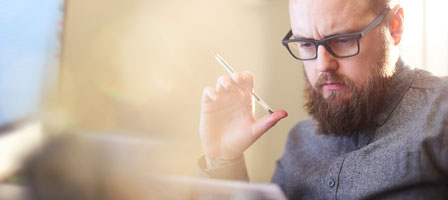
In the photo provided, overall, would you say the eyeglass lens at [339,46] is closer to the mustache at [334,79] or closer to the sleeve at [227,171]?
the mustache at [334,79]

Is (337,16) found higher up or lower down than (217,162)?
higher up

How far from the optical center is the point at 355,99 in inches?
29.8

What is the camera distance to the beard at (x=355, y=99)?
75cm

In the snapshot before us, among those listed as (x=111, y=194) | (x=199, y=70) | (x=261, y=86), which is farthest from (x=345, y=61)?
(x=111, y=194)

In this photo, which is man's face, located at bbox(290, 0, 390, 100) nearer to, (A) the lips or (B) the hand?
(A) the lips

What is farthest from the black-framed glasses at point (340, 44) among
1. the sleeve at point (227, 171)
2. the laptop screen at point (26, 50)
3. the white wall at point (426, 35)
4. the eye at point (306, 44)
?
the laptop screen at point (26, 50)

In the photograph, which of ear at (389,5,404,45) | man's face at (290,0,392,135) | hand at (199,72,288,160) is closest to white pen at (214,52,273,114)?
hand at (199,72,288,160)

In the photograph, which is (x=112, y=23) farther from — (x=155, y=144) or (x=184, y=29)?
(x=155, y=144)

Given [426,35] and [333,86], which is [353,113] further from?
[426,35]

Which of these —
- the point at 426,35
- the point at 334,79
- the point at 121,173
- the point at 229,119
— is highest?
the point at 426,35

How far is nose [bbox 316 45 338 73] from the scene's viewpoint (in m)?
0.72

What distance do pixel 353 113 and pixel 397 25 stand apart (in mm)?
204

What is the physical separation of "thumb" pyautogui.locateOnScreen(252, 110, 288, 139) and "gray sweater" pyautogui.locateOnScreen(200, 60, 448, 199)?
0.08 m

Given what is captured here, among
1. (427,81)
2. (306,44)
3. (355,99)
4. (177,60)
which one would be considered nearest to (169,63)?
(177,60)
